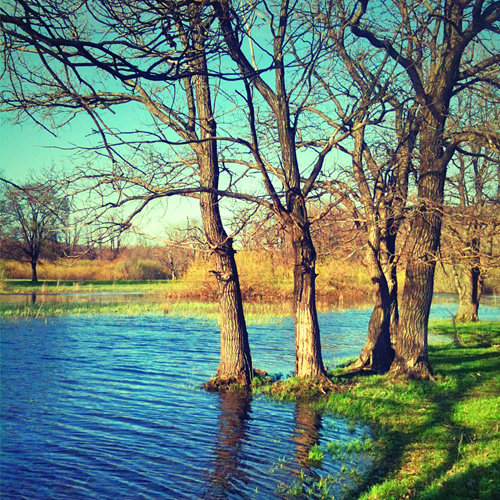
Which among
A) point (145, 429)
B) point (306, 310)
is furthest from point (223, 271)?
point (145, 429)

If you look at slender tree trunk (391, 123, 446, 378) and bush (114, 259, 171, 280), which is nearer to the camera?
slender tree trunk (391, 123, 446, 378)

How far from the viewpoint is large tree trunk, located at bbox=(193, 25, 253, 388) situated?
12.0 meters

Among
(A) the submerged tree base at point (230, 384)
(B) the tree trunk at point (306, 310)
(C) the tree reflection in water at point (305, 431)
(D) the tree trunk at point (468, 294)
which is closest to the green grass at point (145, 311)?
(D) the tree trunk at point (468, 294)

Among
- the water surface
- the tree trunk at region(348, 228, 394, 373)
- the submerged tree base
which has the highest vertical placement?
the tree trunk at region(348, 228, 394, 373)

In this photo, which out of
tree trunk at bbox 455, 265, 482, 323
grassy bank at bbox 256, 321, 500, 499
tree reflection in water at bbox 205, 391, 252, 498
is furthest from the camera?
tree trunk at bbox 455, 265, 482, 323

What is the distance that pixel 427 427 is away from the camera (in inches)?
347

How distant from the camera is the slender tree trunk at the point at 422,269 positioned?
12.1m

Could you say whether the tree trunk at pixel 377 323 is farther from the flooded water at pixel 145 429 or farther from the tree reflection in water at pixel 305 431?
the tree reflection in water at pixel 305 431

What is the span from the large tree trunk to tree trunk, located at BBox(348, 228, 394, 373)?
128 inches

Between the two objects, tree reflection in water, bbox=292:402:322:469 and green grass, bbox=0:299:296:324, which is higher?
green grass, bbox=0:299:296:324

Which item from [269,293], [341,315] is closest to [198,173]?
[341,315]

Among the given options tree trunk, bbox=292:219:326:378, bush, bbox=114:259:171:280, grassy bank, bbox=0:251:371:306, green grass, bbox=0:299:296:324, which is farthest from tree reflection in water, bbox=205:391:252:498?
bush, bbox=114:259:171:280

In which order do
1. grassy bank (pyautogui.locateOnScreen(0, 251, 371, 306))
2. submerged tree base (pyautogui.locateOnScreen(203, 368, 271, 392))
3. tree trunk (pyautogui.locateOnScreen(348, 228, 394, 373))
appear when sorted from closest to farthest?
1. submerged tree base (pyautogui.locateOnScreen(203, 368, 271, 392))
2. tree trunk (pyautogui.locateOnScreen(348, 228, 394, 373))
3. grassy bank (pyautogui.locateOnScreen(0, 251, 371, 306))

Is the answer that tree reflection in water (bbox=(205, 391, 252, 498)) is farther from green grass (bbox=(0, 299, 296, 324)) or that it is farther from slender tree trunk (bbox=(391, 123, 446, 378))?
green grass (bbox=(0, 299, 296, 324))
